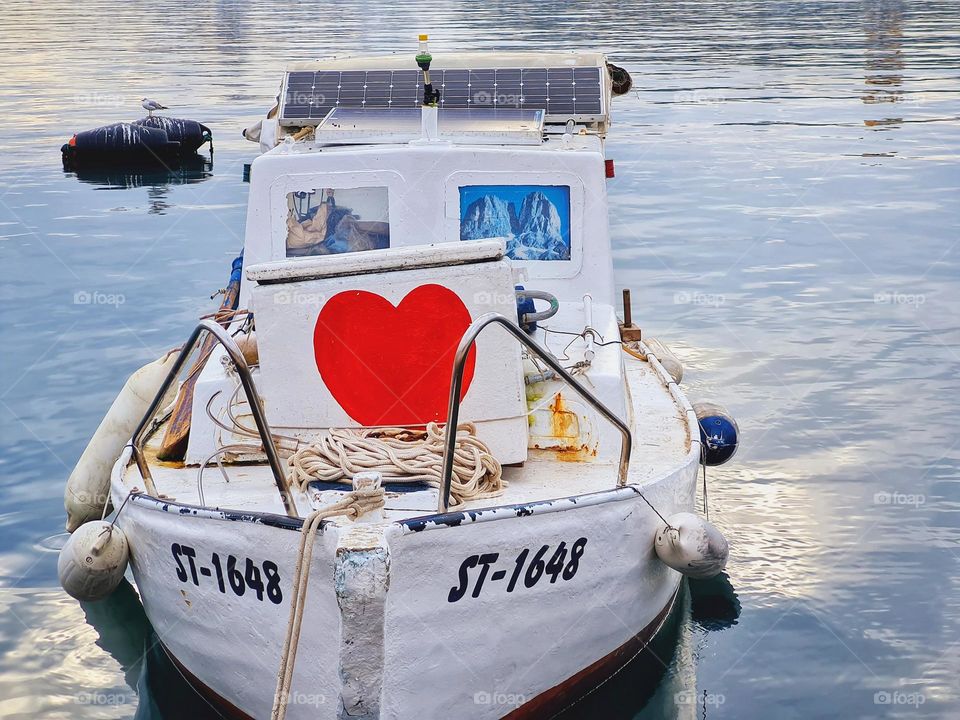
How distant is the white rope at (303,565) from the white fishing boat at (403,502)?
0.01 meters

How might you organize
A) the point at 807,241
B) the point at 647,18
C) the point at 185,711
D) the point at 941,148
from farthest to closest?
the point at 647,18, the point at 941,148, the point at 807,241, the point at 185,711

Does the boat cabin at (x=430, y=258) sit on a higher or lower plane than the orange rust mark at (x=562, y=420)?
higher

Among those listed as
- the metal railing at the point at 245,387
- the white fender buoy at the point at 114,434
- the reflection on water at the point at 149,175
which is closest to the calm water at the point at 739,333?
the reflection on water at the point at 149,175

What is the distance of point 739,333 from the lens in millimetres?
12172

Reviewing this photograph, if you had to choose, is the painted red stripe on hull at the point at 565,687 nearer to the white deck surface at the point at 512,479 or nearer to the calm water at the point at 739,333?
the calm water at the point at 739,333

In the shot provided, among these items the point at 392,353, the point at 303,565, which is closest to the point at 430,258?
the point at 392,353

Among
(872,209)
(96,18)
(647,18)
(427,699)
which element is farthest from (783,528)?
(96,18)

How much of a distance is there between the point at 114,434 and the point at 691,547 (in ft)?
12.9

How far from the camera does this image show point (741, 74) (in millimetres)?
30328

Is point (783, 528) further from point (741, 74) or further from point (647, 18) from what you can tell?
point (647, 18)

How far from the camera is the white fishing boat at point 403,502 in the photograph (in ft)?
16.1

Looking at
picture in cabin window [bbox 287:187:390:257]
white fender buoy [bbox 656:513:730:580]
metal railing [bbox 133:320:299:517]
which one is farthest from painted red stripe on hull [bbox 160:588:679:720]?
picture in cabin window [bbox 287:187:390:257]

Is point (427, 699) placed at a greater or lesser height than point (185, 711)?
greater

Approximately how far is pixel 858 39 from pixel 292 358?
117ft
